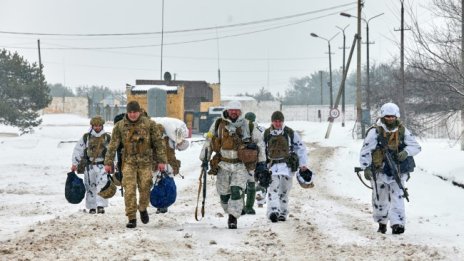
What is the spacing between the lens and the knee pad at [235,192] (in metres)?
8.20

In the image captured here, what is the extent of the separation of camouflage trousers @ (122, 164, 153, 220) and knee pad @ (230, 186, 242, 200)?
44.9 inches

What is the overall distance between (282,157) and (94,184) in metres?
3.32

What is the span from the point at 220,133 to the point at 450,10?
9.13m

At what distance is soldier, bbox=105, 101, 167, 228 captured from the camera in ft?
26.2

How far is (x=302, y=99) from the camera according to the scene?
120562mm

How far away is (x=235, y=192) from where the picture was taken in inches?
324

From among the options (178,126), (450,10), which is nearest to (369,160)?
(178,126)

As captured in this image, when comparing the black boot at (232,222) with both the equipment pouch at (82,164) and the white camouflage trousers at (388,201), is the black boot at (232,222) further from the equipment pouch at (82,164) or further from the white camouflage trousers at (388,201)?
the equipment pouch at (82,164)

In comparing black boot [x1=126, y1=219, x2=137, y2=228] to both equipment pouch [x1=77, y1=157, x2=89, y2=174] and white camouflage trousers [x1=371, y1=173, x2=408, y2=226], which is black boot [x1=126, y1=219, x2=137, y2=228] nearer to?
equipment pouch [x1=77, y1=157, x2=89, y2=174]

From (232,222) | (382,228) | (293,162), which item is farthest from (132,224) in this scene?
(382,228)

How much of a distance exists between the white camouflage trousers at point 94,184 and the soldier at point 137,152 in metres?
2.04

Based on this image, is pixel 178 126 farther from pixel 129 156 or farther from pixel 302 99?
pixel 302 99

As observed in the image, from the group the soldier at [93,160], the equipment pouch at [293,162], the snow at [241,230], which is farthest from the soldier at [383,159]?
the soldier at [93,160]

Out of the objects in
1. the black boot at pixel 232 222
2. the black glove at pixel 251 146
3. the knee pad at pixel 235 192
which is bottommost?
the black boot at pixel 232 222
